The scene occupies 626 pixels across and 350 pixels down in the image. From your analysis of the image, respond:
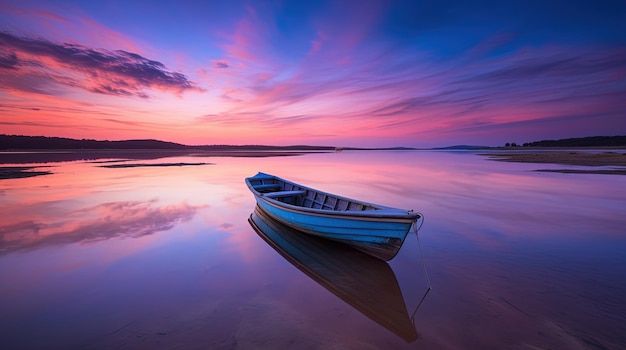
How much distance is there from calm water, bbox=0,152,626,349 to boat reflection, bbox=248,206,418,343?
0.18 ft

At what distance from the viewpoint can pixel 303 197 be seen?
11469 mm

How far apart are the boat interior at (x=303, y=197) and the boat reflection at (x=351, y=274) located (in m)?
1.45

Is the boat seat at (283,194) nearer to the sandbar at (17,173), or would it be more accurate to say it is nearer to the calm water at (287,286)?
the calm water at (287,286)

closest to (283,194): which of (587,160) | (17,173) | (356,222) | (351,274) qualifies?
(356,222)

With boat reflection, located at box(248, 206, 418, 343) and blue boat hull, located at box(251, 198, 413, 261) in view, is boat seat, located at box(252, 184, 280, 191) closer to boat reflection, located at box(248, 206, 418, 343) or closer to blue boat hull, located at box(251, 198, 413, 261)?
boat reflection, located at box(248, 206, 418, 343)

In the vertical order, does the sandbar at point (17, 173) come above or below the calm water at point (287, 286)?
below

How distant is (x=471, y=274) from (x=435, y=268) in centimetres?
71

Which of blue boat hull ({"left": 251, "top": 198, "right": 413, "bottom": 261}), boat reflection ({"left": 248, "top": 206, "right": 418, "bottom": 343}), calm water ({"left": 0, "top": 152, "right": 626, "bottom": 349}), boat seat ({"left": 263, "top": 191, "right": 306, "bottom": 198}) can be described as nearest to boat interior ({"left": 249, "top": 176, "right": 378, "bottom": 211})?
boat seat ({"left": 263, "top": 191, "right": 306, "bottom": 198})

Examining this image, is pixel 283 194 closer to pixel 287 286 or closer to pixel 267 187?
pixel 267 187

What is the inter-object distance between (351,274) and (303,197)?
5.68 meters

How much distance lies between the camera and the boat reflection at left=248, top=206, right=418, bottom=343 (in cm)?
457

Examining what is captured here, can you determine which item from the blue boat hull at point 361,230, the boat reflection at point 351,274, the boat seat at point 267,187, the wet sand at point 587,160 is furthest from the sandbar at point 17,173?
the wet sand at point 587,160

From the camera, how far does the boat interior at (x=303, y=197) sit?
8899 millimetres

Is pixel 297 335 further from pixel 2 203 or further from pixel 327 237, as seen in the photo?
pixel 2 203
